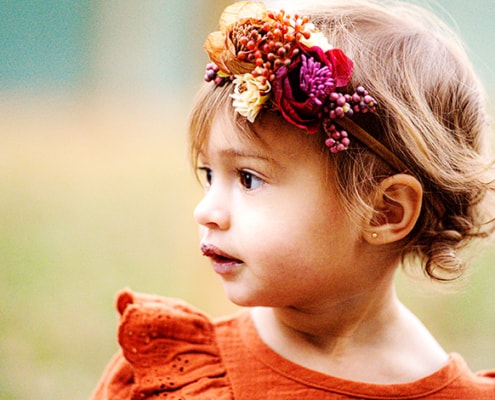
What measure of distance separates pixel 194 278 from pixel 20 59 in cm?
114

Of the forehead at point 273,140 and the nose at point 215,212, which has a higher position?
the forehead at point 273,140

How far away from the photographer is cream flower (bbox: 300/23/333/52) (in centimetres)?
128

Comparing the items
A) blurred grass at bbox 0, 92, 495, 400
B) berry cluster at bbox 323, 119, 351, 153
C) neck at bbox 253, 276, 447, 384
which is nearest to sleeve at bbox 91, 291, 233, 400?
neck at bbox 253, 276, 447, 384

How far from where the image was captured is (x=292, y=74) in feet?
4.18

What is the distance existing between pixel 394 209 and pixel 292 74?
1.01 ft

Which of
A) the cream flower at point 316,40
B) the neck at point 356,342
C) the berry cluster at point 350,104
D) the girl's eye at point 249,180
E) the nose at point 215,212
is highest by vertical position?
the cream flower at point 316,40

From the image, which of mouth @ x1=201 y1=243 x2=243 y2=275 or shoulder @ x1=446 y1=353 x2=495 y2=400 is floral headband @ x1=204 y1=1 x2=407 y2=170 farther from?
shoulder @ x1=446 y1=353 x2=495 y2=400

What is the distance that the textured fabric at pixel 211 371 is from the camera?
1.42 metres

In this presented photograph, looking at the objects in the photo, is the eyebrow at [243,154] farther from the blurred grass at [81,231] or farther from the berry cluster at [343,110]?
the blurred grass at [81,231]

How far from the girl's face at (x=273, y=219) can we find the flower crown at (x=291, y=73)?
0.05m

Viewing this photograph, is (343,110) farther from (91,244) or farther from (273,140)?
(91,244)

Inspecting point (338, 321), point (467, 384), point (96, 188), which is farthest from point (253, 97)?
point (96, 188)

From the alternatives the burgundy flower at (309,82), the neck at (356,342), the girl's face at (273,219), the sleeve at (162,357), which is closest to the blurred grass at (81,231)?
the sleeve at (162,357)

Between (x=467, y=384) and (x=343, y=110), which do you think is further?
(x=467, y=384)
